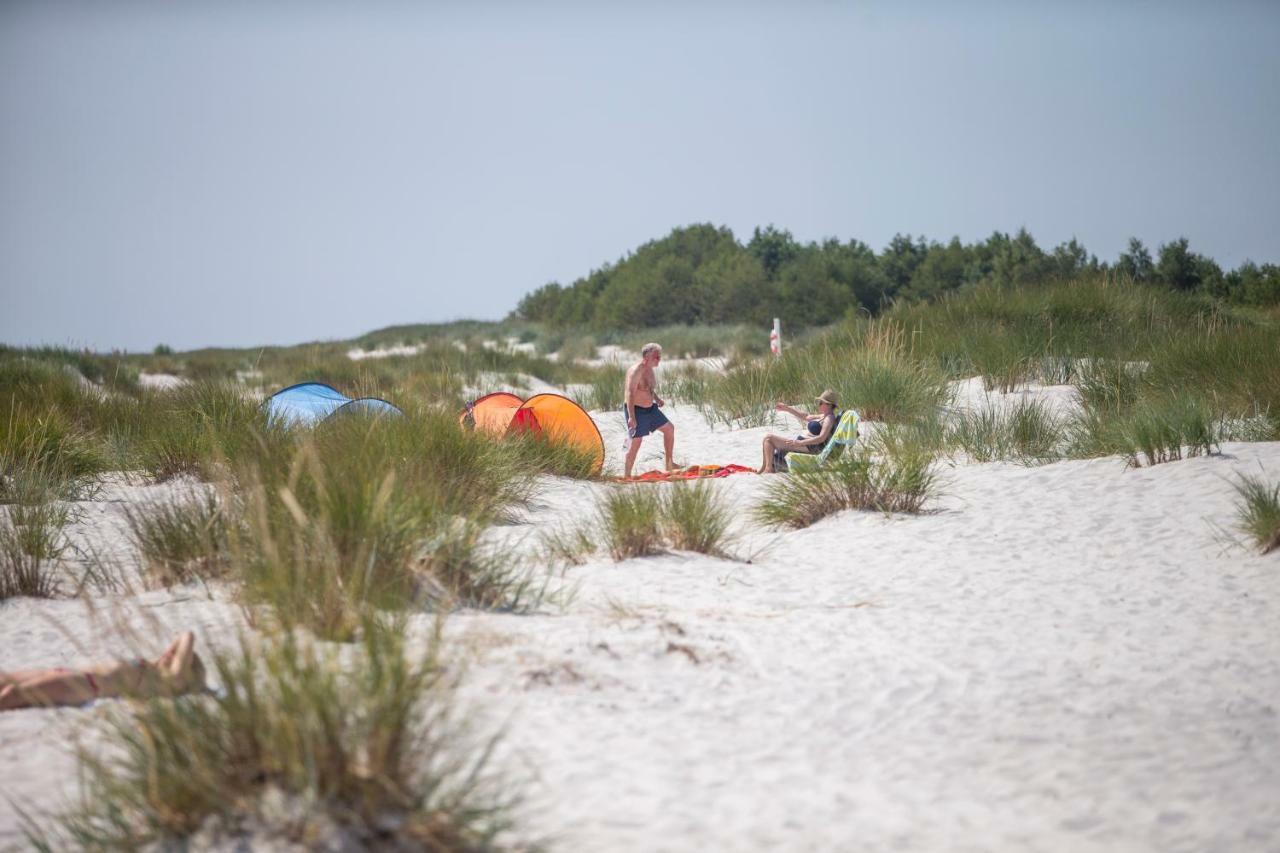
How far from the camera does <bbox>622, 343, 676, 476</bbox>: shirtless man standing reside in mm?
11062

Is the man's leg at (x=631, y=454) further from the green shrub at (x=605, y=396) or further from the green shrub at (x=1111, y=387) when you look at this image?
the green shrub at (x=605, y=396)

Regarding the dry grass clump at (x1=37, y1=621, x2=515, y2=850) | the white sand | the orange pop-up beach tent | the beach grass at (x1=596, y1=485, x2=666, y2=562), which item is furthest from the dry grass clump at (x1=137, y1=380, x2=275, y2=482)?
the dry grass clump at (x1=37, y1=621, x2=515, y2=850)

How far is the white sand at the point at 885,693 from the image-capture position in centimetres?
314

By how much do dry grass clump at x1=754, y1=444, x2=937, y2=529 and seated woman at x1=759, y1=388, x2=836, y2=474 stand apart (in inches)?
86.8

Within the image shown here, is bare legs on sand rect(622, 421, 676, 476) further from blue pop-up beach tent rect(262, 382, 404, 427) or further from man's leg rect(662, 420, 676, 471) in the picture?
blue pop-up beach tent rect(262, 382, 404, 427)

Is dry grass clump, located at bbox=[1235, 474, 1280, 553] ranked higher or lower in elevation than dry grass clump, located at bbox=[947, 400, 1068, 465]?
lower

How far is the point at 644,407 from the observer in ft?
37.2

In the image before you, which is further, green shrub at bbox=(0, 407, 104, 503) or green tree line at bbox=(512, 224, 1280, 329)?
green tree line at bbox=(512, 224, 1280, 329)

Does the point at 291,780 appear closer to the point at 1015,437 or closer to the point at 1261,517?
the point at 1261,517

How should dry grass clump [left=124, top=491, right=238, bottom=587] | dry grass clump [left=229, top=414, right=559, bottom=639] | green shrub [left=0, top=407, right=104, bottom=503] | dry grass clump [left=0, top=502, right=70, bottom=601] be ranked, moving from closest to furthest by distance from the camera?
1. dry grass clump [left=229, top=414, right=559, bottom=639]
2. dry grass clump [left=124, top=491, right=238, bottom=587]
3. dry grass clump [left=0, top=502, right=70, bottom=601]
4. green shrub [left=0, top=407, right=104, bottom=503]

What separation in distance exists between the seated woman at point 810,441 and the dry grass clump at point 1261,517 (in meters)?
4.12

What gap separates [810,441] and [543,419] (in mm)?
2607

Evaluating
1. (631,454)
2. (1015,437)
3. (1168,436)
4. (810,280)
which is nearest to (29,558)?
(631,454)

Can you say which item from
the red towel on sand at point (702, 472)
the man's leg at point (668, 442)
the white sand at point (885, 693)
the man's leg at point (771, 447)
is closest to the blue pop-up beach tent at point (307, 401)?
the red towel on sand at point (702, 472)
